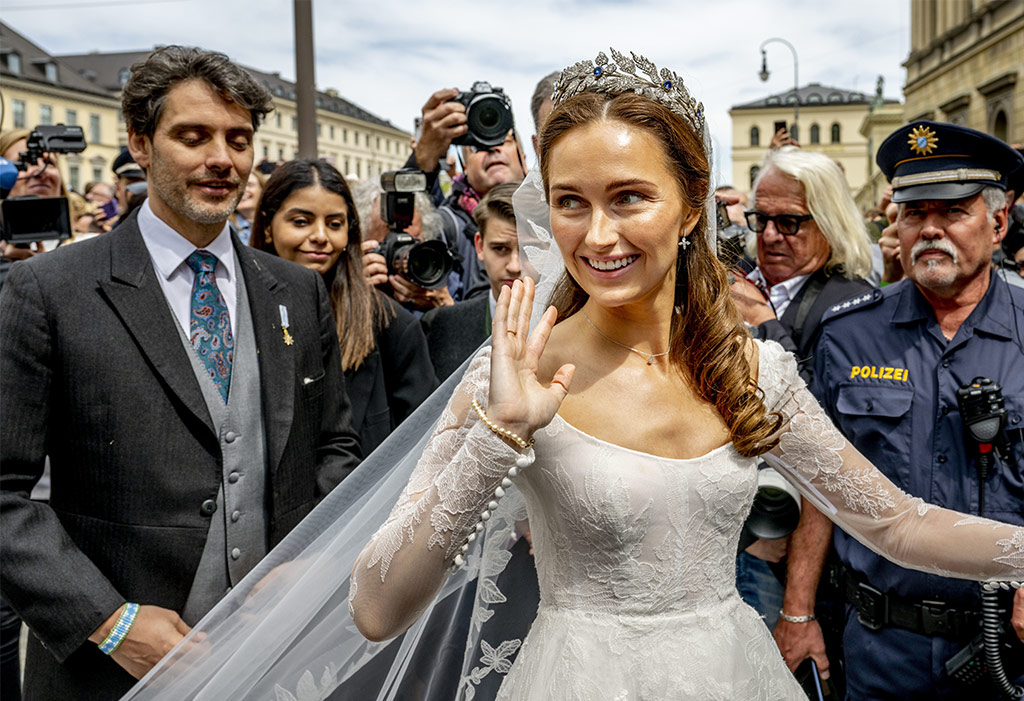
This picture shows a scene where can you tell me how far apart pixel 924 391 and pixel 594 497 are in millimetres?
1405

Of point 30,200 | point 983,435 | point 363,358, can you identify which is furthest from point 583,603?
point 30,200

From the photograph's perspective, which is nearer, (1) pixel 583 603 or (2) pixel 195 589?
(1) pixel 583 603

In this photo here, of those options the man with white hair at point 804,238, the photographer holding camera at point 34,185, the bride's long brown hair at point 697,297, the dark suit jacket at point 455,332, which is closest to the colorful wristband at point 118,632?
the bride's long brown hair at point 697,297

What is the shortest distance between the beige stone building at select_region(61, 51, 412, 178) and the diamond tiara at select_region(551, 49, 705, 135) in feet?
200

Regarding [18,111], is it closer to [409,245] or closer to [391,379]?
[409,245]

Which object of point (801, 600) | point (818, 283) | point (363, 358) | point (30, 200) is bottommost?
point (801, 600)

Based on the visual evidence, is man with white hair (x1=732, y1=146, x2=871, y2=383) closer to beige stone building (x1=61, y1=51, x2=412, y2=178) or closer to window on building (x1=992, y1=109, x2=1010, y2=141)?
window on building (x1=992, y1=109, x2=1010, y2=141)

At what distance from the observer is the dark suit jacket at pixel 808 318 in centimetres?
319

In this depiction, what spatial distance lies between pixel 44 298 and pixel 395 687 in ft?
3.96

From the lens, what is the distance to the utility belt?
2467 mm

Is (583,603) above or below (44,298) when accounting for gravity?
below

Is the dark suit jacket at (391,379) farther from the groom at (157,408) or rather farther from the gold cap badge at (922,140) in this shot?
the gold cap badge at (922,140)

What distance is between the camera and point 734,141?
78000 millimetres

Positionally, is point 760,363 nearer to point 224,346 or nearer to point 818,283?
point 224,346
